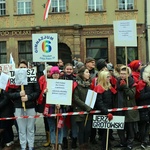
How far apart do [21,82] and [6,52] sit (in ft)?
58.0

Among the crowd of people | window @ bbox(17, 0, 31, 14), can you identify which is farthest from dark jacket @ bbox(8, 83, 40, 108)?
window @ bbox(17, 0, 31, 14)

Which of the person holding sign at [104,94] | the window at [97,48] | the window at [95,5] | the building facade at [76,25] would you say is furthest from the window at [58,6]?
the person holding sign at [104,94]

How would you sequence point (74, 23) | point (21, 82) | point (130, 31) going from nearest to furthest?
point (21, 82) → point (130, 31) → point (74, 23)

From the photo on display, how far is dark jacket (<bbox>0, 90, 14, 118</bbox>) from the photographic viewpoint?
698cm

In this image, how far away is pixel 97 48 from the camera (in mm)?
23484

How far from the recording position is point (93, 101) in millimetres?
6461

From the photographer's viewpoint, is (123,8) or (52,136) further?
(123,8)

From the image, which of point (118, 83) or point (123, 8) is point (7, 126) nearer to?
point (118, 83)

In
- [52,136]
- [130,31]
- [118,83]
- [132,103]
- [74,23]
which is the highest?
[74,23]

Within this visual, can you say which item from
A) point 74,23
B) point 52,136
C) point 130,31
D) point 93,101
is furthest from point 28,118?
point 74,23

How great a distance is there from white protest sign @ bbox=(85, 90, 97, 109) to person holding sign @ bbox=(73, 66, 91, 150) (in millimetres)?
67

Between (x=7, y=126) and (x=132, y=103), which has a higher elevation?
(x=132, y=103)

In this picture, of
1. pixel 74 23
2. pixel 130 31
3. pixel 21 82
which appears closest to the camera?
pixel 21 82

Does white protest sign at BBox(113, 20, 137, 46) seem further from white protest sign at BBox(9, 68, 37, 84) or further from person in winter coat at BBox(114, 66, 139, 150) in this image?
white protest sign at BBox(9, 68, 37, 84)
